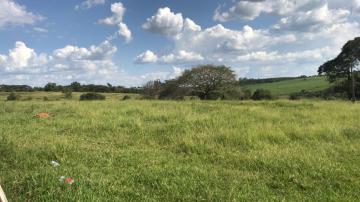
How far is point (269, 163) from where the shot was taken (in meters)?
6.73

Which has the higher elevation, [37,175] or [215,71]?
[215,71]

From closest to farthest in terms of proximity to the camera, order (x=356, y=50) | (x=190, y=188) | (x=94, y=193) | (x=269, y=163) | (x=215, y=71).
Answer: (x=94, y=193) < (x=190, y=188) < (x=269, y=163) < (x=356, y=50) < (x=215, y=71)

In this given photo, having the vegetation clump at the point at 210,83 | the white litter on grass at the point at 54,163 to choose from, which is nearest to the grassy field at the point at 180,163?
the white litter on grass at the point at 54,163

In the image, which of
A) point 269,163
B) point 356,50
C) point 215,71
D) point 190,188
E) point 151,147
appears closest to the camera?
point 190,188

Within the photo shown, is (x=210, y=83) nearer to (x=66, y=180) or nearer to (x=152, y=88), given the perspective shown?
(x=152, y=88)

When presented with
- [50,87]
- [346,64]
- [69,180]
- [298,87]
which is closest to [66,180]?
[69,180]

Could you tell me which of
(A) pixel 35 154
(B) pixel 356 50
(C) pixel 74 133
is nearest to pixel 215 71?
(B) pixel 356 50

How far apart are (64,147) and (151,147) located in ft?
6.74

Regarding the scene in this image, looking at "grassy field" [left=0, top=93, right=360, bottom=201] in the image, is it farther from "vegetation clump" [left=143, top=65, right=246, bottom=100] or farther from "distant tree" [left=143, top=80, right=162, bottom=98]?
"distant tree" [left=143, top=80, right=162, bottom=98]

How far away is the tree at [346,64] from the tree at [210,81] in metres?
12.3

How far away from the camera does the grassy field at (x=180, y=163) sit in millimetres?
5184

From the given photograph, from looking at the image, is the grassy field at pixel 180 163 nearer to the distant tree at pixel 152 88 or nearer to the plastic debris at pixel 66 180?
the plastic debris at pixel 66 180

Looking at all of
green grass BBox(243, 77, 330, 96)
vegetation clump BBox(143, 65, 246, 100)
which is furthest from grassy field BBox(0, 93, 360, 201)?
green grass BBox(243, 77, 330, 96)

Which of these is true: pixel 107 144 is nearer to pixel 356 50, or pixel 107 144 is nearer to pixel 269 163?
pixel 269 163
